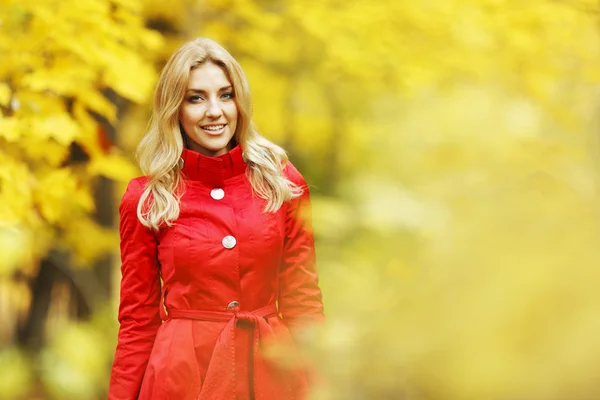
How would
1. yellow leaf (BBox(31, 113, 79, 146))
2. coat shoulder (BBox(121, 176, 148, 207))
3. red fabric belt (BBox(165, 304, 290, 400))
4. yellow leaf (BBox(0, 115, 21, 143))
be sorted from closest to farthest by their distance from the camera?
red fabric belt (BBox(165, 304, 290, 400)) < coat shoulder (BBox(121, 176, 148, 207)) < yellow leaf (BBox(0, 115, 21, 143)) < yellow leaf (BBox(31, 113, 79, 146))

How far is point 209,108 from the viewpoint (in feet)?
7.67

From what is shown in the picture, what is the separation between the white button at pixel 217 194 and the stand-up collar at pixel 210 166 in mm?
24

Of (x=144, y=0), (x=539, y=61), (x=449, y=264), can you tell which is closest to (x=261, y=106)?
(x=144, y=0)

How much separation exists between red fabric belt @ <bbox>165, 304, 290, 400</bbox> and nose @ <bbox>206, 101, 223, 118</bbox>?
0.61m

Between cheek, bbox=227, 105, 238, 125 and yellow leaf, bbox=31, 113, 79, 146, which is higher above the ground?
cheek, bbox=227, 105, 238, 125

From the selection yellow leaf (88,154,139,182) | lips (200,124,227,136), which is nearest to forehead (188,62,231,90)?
lips (200,124,227,136)

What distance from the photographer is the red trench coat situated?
7.30 ft

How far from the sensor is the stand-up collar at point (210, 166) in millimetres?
2338

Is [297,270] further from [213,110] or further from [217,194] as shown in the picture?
[213,110]

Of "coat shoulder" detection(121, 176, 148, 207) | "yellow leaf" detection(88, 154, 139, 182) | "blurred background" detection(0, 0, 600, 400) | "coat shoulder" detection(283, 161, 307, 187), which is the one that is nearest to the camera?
"blurred background" detection(0, 0, 600, 400)

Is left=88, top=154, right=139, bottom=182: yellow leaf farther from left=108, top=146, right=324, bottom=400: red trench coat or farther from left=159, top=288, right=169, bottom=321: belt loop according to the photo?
left=159, top=288, right=169, bottom=321: belt loop

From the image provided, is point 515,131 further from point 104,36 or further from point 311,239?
point 104,36

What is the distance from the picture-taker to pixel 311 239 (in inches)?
92.7

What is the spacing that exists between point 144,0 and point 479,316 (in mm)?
4445
